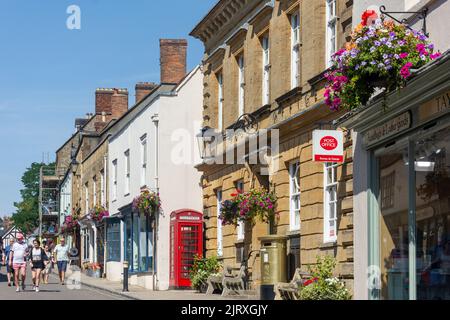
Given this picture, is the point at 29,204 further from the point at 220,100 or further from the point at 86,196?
the point at 220,100

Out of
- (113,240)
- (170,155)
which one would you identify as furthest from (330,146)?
(113,240)

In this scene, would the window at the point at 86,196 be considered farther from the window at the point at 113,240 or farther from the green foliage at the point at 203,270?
the green foliage at the point at 203,270

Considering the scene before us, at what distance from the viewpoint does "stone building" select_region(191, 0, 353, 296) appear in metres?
18.4

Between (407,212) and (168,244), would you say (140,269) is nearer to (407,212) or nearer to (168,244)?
(168,244)

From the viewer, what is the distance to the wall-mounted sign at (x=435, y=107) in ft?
41.4

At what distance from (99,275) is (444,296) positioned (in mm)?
31167

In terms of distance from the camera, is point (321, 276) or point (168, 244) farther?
point (168, 244)

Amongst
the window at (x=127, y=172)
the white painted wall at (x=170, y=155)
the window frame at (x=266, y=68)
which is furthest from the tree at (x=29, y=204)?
the window frame at (x=266, y=68)

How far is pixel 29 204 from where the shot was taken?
11206 cm

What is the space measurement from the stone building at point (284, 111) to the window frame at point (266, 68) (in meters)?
0.03

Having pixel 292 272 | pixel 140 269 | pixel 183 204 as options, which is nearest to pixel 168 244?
pixel 183 204

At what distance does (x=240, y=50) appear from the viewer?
25.0 m

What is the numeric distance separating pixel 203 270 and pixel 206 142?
3.84 meters

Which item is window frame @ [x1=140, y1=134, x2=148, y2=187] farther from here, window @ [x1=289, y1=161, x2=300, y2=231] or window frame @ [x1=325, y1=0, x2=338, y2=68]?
window frame @ [x1=325, y1=0, x2=338, y2=68]
